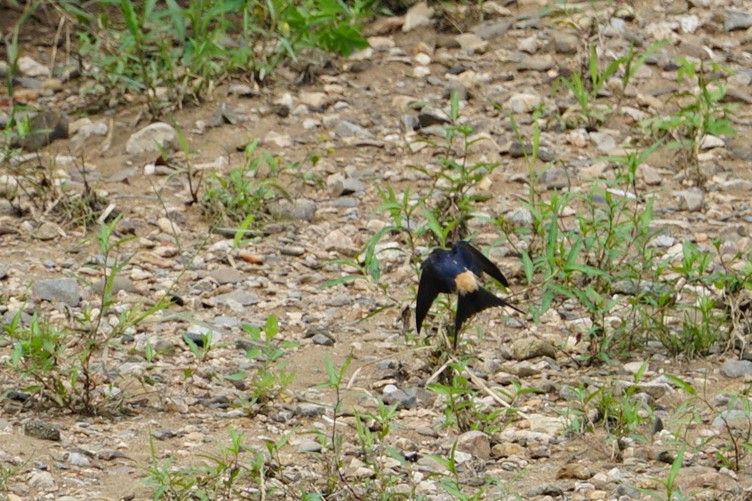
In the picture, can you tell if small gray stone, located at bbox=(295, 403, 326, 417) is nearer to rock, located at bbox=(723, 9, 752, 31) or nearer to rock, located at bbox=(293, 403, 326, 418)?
rock, located at bbox=(293, 403, 326, 418)

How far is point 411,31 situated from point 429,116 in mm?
903

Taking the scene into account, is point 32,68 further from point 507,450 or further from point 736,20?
point 507,450

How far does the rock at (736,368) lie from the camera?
11.9 feet

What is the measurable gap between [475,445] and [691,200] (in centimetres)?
197

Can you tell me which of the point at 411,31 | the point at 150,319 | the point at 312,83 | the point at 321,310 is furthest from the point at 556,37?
the point at 150,319

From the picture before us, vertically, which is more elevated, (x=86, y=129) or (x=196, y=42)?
(x=196, y=42)

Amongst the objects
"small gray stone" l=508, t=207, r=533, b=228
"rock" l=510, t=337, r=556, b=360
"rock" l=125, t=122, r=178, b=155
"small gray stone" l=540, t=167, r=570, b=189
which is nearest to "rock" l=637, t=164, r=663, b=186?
"small gray stone" l=540, t=167, r=570, b=189

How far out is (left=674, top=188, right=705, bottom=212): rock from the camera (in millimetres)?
4781

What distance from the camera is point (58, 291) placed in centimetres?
406

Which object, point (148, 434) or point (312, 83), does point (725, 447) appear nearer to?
point (148, 434)

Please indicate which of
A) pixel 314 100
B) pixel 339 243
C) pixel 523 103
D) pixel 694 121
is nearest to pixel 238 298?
pixel 339 243

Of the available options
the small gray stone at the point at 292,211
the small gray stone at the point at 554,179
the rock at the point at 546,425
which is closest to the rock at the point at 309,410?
the rock at the point at 546,425

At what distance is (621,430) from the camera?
326 cm

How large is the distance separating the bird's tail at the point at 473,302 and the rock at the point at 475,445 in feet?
1.01
